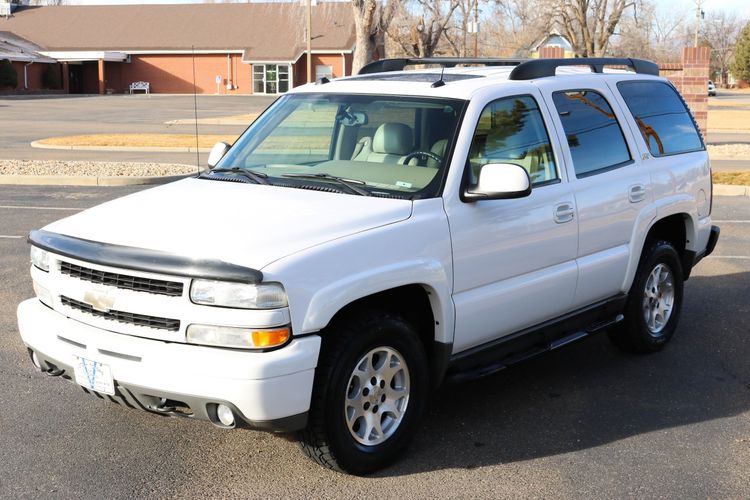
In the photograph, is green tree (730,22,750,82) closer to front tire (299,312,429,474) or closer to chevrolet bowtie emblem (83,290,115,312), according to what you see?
front tire (299,312,429,474)

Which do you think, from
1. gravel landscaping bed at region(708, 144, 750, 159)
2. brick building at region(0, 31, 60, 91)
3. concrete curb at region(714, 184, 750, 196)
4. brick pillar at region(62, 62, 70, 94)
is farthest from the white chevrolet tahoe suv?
brick pillar at region(62, 62, 70, 94)

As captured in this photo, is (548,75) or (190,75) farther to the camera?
(190,75)

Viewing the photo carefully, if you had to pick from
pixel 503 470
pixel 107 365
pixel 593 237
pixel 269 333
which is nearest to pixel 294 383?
pixel 269 333

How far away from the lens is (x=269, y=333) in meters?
3.97

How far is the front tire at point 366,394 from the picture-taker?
13.9 ft

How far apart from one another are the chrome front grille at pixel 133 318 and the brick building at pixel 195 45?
68821 millimetres

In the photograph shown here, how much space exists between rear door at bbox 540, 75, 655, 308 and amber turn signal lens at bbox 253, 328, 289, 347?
2352 millimetres

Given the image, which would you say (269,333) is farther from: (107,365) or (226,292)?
(107,365)

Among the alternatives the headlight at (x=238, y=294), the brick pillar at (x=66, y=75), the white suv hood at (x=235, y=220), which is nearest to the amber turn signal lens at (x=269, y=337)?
the headlight at (x=238, y=294)

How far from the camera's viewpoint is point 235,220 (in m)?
4.43

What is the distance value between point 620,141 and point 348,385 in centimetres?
295

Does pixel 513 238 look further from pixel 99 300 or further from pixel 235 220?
pixel 99 300

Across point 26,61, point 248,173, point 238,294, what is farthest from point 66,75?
point 238,294

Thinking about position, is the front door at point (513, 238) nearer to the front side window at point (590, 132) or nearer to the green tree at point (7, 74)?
the front side window at point (590, 132)
